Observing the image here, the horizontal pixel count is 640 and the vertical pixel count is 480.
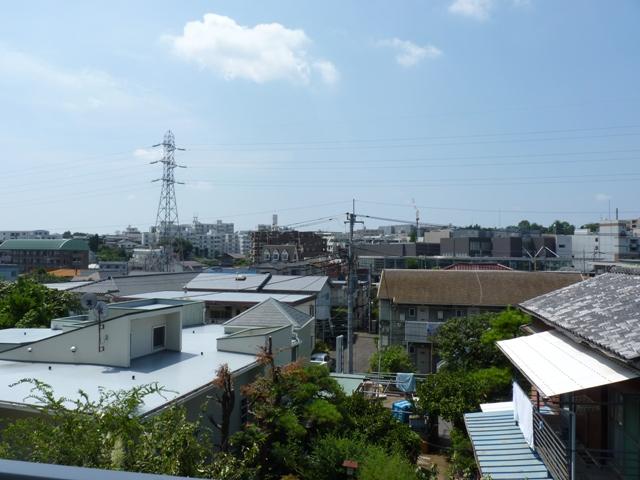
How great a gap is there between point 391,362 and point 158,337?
13.5m

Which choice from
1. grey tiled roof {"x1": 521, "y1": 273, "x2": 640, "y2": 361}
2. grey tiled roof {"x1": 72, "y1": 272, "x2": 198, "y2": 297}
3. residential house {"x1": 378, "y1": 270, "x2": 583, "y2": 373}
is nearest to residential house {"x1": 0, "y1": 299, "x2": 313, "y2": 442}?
grey tiled roof {"x1": 521, "y1": 273, "x2": 640, "y2": 361}

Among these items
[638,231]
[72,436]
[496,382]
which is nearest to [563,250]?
[638,231]

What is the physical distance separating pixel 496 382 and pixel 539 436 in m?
9.19

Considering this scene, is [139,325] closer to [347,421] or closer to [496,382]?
[347,421]

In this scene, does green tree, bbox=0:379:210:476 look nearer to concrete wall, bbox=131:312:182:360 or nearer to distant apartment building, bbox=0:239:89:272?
concrete wall, bbox=131:312:182:360

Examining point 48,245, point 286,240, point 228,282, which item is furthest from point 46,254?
point 228,282

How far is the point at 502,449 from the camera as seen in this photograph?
29.1ft

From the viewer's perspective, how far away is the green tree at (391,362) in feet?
82.3

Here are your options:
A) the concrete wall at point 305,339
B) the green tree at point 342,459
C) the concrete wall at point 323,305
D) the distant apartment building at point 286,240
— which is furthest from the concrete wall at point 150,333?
the distant apartment building at point 286,240

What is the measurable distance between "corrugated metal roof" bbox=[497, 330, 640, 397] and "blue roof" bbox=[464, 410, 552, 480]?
57.3 inches

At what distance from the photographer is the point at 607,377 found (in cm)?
637

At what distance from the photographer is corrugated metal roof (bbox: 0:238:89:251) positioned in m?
86.8

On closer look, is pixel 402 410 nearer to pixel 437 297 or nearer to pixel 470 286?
pixel 437 297

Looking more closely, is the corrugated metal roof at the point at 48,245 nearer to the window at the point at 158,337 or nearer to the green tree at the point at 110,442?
the window at the point at 158,337
